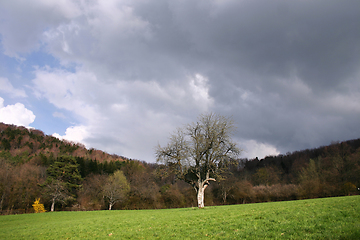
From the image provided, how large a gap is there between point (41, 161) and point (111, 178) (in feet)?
166

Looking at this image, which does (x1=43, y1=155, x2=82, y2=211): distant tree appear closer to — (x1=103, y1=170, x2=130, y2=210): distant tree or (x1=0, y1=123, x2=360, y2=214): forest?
(x1=0, y1=123, x2=360, y2=214): forest

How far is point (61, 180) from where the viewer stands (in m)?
68.6

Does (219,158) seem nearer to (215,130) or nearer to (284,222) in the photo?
(215,130)

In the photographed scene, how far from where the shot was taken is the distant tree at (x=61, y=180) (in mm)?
64062

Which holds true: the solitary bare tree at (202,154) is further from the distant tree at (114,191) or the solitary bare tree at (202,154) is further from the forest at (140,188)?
the distant tree at (114,191)

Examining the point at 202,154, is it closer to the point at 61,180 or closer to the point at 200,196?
the point at 200,196

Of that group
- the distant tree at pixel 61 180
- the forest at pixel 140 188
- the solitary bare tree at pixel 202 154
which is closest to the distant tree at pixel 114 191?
the forest at pixel 140 188

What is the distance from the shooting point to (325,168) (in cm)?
7525

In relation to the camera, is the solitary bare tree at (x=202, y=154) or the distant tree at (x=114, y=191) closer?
the solitary bare tree at (x=202, y=154)

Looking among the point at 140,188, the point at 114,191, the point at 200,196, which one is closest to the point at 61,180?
the point at 114,191

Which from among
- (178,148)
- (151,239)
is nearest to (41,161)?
(178,148)

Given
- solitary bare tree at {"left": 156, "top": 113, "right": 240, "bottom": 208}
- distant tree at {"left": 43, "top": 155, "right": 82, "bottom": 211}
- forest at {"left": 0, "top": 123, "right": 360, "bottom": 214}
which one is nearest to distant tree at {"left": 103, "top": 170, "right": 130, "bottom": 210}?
forest at {"left": 0, "top": 123, "right": 360, "bottom": 214}

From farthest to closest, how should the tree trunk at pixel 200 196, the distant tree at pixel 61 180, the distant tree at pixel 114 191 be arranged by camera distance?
the distant tree at pixel 114 191
the distant tree at pixel 61 180
the tree trunk at pixel 200 196

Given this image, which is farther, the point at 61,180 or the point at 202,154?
the point at 61,180
